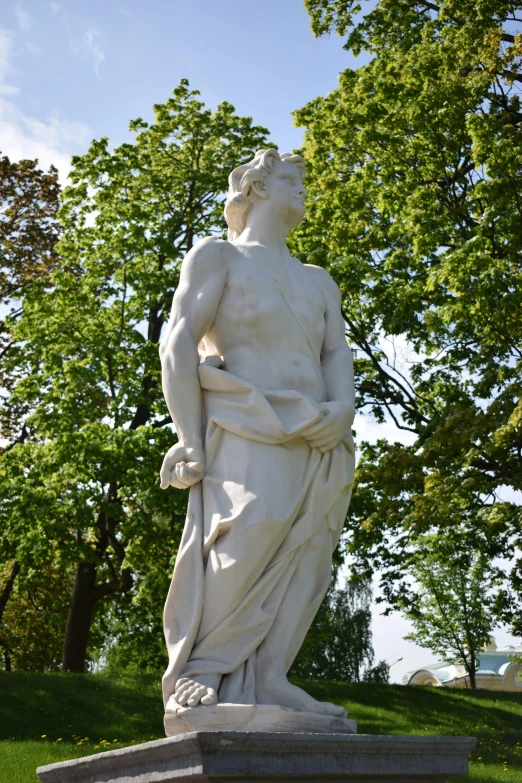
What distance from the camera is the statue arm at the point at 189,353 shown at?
4.58m

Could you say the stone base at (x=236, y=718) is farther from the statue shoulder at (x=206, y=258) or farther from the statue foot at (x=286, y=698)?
the statue shoulder at (x=206, y=258)

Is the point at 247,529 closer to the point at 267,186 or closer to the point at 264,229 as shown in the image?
the point at 264,229

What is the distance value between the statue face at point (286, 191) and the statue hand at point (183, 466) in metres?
Answer: 1.51

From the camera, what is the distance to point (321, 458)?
4.71 m

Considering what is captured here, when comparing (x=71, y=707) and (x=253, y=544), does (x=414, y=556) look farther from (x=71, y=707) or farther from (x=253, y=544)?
(x=253, y=544)

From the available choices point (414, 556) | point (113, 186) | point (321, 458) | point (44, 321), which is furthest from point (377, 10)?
point (321, 458)

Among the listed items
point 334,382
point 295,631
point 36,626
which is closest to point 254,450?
point 334,382

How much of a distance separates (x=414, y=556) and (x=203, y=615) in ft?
45.8

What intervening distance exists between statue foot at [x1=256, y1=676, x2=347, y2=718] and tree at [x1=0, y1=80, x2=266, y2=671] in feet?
43.3

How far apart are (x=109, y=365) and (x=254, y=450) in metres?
15.4

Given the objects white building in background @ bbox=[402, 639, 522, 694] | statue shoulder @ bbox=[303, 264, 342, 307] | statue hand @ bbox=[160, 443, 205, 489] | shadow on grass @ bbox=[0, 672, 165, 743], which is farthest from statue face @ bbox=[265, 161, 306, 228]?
white building in background @ bbox=[402, 639, 522, 694]

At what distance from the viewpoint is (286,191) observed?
530 cm

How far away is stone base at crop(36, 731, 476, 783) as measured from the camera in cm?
344

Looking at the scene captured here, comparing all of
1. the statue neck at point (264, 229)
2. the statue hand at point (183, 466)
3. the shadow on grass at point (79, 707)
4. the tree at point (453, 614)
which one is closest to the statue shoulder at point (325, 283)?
the statue neck at point (264, 229)
